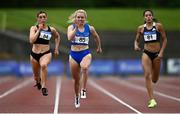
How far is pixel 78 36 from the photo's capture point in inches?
550

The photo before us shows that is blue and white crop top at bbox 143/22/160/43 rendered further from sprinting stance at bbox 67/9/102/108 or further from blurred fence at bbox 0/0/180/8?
blurred fence at bbox 0/0/180/8

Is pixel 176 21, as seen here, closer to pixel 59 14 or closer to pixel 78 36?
pixel 59 14

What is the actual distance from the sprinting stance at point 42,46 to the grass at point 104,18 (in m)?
35.3

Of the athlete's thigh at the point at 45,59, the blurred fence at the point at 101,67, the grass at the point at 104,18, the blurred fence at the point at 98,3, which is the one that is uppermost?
the athlete's thigh at the point at 45,59

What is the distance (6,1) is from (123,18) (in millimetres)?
11092

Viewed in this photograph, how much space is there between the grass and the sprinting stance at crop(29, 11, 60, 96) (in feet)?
116

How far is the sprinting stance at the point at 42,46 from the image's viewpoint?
48.4ft

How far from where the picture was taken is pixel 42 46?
49.7ft

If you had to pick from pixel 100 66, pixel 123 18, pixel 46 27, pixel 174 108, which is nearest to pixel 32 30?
pixel 46 27

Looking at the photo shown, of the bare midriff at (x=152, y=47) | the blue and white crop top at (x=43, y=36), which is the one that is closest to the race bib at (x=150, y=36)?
the bare midriff at (x=152, y=47)

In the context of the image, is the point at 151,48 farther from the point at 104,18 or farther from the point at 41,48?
the point at 104,18

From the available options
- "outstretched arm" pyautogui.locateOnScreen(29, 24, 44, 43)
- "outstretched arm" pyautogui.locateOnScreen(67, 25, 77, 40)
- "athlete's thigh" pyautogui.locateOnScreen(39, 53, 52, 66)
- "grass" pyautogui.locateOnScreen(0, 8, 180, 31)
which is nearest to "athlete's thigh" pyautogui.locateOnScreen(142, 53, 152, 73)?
"outstretched arm" pyautogui.locateOnScreen(67, 25, 77, 40)

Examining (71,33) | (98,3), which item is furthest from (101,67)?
(71,33)

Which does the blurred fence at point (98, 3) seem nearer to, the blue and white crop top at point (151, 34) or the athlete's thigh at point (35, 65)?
the athlete's thigh at point (35, 65)
